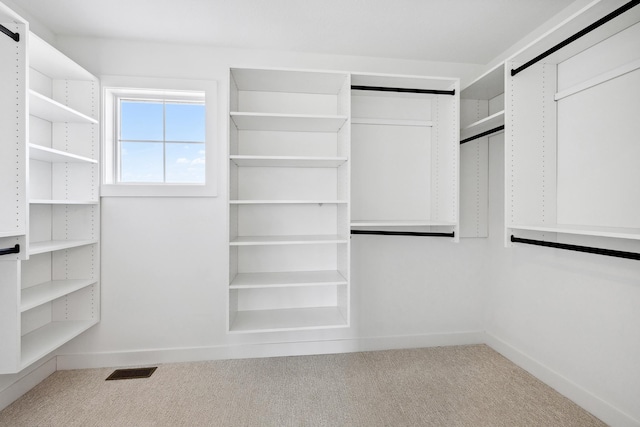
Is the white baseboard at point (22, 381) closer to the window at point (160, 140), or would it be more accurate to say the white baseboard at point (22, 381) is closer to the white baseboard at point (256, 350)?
the white baseboard at point (256, 350)

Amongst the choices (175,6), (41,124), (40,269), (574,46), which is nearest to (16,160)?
(41,124)

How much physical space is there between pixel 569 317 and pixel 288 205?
2091mm

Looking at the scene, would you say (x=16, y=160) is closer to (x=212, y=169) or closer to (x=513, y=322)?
(x=212, y=169)

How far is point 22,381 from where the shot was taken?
2.06m

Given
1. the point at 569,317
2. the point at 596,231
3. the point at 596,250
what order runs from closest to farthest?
the point at 596,231
the point at 596,250
the point at 569,317

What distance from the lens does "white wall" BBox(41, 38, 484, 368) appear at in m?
2.45

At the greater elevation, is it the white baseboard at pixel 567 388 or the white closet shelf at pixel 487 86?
the white closet shelf at pixel 487 86

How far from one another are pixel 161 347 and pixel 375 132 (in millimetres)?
2469

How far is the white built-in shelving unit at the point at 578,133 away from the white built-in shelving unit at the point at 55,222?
2853 mm

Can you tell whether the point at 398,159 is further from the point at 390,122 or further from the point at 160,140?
the point at 160,140

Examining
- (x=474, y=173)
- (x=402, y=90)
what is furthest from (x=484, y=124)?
(x=402, y=90)

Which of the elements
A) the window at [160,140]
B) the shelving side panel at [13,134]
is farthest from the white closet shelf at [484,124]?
the shelving side panel at [13,134]

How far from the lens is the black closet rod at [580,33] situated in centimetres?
141

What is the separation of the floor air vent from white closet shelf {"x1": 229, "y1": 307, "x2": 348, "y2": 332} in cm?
75
